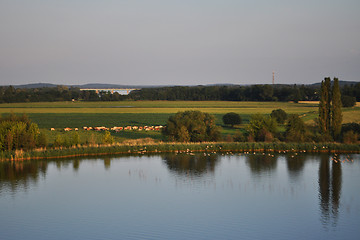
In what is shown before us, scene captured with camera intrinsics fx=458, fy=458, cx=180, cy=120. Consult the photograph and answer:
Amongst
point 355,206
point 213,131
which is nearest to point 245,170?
point 355,206

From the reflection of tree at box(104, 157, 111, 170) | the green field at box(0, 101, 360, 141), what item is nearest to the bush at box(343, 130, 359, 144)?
the green field at box(0, 101, 360, 141)

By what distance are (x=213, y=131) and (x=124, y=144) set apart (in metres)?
8.37

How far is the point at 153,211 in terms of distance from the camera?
62.1 feet

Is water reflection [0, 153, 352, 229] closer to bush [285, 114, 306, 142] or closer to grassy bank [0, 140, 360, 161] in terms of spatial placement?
grassy bank [0, 140, 360, 161]

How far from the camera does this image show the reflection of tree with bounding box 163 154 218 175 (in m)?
→ 27.2

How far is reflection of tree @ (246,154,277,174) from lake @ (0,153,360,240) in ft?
0.20

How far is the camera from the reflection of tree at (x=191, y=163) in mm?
27156

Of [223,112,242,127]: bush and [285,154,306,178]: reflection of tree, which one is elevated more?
[223,112,242,127]: bush

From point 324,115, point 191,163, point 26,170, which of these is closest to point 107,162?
point 26,170

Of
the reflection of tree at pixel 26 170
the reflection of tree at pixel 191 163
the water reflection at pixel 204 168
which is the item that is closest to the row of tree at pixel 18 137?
the reflection of tree at pixel 26 170

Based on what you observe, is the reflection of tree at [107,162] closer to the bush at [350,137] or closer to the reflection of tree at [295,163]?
the reflection of tree at [295,163]

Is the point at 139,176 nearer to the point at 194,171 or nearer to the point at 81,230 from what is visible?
the point at 194,171

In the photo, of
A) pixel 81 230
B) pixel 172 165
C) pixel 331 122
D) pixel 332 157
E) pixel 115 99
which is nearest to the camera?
pixel 81 230

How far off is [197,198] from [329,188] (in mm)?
6909
